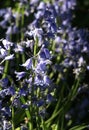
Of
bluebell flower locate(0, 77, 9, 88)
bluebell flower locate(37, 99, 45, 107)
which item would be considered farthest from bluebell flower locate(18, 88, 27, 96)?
bluebell flower locate(37, 99, 45, 107)

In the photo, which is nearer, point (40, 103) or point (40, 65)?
point (40, 65)

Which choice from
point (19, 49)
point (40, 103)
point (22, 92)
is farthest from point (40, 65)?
point (19, 49)

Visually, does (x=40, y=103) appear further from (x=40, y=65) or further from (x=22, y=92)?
(x=40, y=65)

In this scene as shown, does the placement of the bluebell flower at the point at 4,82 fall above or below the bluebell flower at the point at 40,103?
above

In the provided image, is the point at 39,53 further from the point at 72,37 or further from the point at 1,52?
the point at 72,37

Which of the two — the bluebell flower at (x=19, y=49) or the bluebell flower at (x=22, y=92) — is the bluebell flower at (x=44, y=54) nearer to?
the bluebell flower at (x=22, y=92)

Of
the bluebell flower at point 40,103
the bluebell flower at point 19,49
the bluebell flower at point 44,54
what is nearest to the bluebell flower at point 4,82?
the bluebell flower at point 44,54

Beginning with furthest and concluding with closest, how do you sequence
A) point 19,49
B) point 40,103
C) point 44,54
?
point 19,49
point 40,103
point 44,54

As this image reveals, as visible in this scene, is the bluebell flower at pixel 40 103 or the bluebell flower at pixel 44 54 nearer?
the bluebell flower at pixel 44 54

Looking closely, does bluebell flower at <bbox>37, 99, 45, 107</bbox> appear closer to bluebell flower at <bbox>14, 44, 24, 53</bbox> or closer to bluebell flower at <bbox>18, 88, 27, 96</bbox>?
bluebell flower at <bbox>18, 88, 27, 96</bbox>

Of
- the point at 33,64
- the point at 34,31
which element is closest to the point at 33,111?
the point at 33,64

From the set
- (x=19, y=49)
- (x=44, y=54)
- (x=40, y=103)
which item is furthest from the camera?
(x=19, y=49)
